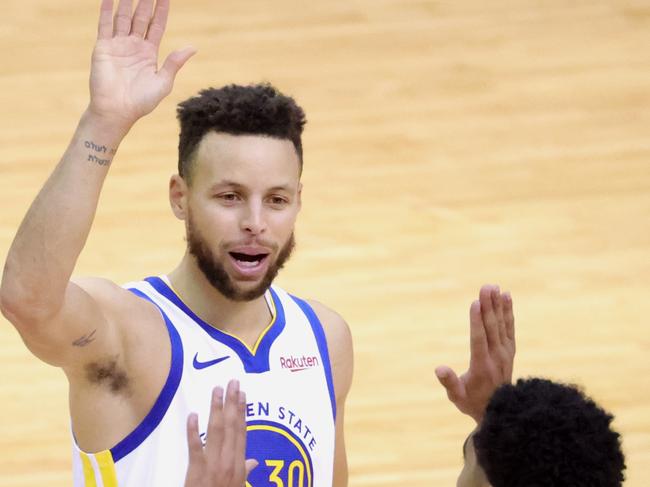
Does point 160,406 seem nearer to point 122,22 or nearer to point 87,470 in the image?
point 87,470

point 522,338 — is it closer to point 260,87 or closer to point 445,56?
point 445,56

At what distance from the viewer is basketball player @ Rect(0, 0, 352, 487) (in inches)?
105

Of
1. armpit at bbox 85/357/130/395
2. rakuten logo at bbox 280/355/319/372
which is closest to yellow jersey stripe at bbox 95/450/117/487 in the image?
armpit at bbox 85/357/130/395

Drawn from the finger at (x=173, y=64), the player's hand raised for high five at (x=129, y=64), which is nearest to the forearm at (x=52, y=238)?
the player's hand raised for high five at (x=129, y=64)

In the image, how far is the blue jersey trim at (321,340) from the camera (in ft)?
10.7

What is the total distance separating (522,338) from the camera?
5.61 metres

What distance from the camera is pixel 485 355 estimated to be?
3.07m

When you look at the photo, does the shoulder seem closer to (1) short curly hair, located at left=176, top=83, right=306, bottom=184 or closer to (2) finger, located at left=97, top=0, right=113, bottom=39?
(1) short curly hair, located at left=176, top=83, right=306, bottom=184

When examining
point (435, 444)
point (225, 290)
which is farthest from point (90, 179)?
point (435, 444)

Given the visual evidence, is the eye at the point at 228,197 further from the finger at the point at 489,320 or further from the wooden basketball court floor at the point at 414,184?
the wooden basketball court floor at the point at 414,184

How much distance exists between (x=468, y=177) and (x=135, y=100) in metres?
3.95

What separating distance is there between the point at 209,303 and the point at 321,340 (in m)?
0.32

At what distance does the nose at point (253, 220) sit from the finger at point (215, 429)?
A: 0.57 meters

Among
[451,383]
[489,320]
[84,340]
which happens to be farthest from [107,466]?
[489,320]
